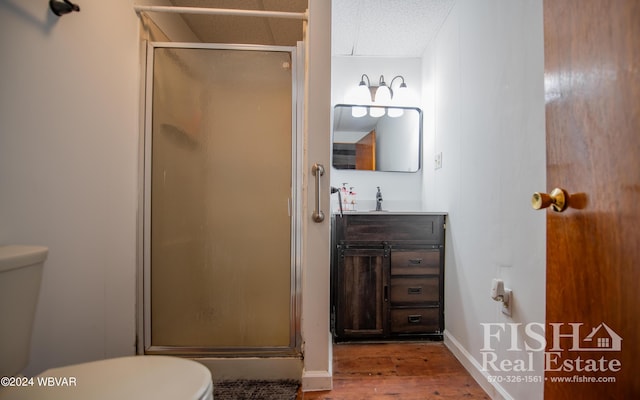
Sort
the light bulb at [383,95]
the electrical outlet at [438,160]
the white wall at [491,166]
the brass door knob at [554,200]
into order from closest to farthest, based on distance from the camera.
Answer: the brass door knob at [554,200] < the white wall at [491,166] < the electrical outlet at [438,160] < the light bulb at [383,95]

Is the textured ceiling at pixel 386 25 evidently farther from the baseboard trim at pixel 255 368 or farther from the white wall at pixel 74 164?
the baseboard trim at pixel 255 368

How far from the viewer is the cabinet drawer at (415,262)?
164cm

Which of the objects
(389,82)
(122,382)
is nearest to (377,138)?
(389,82)

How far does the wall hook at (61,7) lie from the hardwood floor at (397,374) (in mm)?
1881

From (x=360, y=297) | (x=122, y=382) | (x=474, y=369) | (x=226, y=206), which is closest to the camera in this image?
(x=122, y=382)

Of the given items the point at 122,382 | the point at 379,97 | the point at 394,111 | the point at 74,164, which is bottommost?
the point at 122,382

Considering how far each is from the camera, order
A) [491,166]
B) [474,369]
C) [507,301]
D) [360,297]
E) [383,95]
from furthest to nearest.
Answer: [383,95], [360,297], [474,369], [491,166], [507,301]

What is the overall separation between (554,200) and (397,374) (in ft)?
4.04

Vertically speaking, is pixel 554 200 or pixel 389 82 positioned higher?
pixel 389 82

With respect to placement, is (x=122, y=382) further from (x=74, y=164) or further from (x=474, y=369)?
(x=474, y=369)

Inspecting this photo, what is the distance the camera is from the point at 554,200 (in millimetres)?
566

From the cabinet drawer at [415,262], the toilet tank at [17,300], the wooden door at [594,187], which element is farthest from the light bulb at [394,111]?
the toilet tank at [17,300]

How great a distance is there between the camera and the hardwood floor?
3.93 ft

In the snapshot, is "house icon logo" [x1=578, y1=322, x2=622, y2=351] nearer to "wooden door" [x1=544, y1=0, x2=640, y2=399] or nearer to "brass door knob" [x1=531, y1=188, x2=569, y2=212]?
"wooden door" [x1=544, y1=0, x2=640, y2=399]
